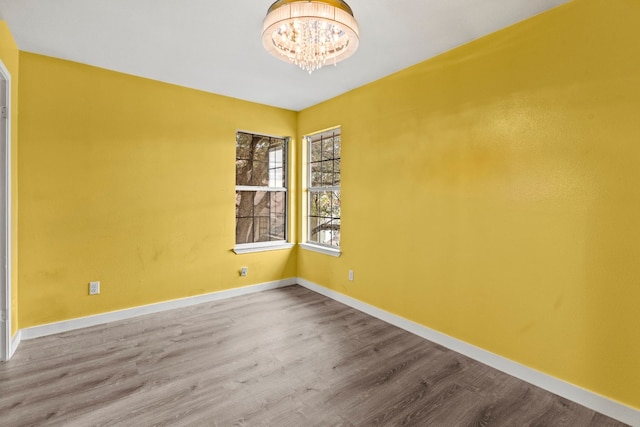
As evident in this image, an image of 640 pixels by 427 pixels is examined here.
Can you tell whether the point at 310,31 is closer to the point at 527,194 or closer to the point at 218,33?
the point at 218,33

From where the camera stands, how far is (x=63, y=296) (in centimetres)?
292

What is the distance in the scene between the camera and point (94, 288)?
10.0ft

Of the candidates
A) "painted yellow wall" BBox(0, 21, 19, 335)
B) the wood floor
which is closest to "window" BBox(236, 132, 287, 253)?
the wood floor

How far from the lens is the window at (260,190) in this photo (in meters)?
4.14

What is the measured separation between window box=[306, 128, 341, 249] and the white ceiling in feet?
3.27

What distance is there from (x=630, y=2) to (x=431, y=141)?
1.42m

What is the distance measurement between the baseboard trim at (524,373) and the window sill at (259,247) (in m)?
1.54

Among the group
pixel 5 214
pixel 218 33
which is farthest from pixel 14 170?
pixel 218 33

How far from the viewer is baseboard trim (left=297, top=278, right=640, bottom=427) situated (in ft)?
6.06

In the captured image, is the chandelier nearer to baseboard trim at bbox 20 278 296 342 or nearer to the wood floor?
the wood floor

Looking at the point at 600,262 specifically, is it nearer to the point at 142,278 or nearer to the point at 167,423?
the point at 167,423

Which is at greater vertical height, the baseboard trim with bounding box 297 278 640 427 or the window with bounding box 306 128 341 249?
the window with bounding box 306 128 341 249

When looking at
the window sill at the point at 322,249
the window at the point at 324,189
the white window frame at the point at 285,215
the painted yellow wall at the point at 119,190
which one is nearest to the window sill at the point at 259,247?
the white window frame at the point at 285,215

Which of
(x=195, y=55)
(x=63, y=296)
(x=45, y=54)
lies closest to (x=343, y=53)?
(x=195, y=55)
